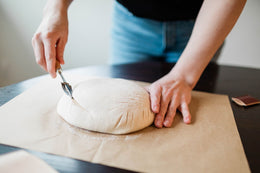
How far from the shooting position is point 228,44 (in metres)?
1.96

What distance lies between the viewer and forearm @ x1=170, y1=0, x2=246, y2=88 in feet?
2.54

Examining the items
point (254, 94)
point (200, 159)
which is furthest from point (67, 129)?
point (254, 94)

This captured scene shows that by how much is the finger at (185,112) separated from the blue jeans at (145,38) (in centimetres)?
45

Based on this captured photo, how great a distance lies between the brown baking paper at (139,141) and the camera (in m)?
0.52

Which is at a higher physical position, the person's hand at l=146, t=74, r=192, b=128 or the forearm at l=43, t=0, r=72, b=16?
the forearm at l=43, t=0, r=72, b=16

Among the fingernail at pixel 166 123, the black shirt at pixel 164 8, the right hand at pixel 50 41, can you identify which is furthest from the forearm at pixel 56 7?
the fingernail at pixel 166 123

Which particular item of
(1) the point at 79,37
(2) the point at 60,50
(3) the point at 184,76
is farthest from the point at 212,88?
(1) the point at 79,37

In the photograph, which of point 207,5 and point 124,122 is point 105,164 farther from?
point 207,5

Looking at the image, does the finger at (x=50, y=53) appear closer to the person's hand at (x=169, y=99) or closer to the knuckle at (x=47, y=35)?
the knuckle at (x=47, y=35)

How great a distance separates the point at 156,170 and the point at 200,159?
14 centimetres

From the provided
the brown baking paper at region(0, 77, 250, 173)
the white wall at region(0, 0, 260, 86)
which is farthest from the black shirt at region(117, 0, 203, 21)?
the white wall at region(0, 0, 260, 86)

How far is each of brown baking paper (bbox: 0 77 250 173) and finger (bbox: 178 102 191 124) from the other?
2 centimetres

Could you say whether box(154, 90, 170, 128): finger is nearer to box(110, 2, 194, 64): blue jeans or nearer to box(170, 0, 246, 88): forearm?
box(170, 0, 246, 88): forearm

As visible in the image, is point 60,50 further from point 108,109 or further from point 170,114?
point 170,114
